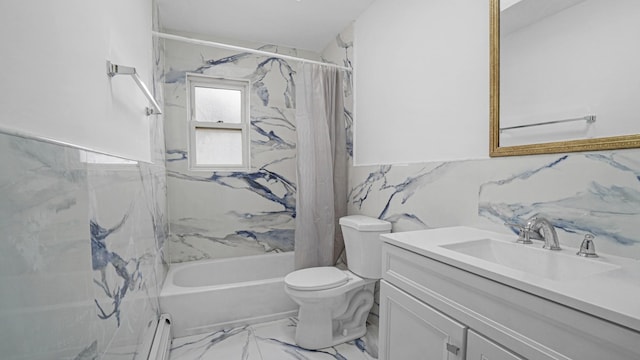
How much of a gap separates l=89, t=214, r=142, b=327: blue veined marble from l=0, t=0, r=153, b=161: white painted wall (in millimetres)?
273

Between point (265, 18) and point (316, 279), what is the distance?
215cm

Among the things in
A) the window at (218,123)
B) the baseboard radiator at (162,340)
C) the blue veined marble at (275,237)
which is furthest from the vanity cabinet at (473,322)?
the window at (218,123)

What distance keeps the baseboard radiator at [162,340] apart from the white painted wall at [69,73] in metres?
1.07

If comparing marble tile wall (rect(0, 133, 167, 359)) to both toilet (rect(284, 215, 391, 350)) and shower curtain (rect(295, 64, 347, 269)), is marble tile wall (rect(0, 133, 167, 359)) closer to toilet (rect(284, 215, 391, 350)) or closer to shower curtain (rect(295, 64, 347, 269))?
toilet (rect(284, 215, 391, 350))

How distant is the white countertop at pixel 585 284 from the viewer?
0.50 m

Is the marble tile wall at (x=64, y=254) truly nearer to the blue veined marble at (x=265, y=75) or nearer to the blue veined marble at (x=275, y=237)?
the blue veined marble at (x=275, y=237)

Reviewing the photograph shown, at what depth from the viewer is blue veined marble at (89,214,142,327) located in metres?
0.80

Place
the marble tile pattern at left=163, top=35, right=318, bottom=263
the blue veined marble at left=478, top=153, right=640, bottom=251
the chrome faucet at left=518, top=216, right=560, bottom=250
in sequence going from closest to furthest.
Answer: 1. the blue veined marble at left=478, top=153, right=640, bottom=251
2. the chrome faucet at left=518, top=216, right=560, bottom=250
3. the marble tile pattern at left=163, top=35, right=318, bottom=263

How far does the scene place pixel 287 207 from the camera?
2.79 meters

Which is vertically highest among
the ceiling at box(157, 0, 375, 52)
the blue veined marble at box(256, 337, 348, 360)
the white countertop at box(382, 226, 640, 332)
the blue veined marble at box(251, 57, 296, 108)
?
the ceiling at box(157, 0, 375, 52)

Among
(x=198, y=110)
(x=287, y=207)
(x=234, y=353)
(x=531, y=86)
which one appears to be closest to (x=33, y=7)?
(x=531, y=86)

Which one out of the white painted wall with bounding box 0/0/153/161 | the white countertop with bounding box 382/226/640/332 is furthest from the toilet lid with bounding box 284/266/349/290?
the white painted wall with bounding box 0/0/153/161

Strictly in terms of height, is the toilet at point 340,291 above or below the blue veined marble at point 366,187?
below

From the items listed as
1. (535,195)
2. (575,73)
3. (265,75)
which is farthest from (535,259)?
(265,75)
